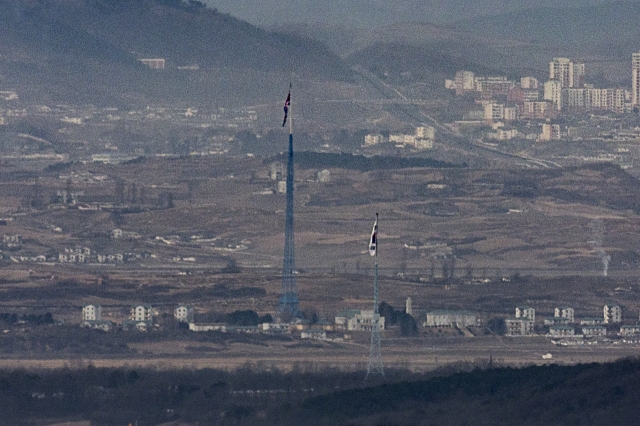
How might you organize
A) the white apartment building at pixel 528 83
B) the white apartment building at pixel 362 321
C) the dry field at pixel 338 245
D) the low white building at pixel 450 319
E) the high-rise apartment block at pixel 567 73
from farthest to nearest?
the high-rise apartment block at pixel 567 73 → the white apartment building at pixel 528 83 → the dry field at pixel 338 245 → the low white building at pixel 450 319 → the white apartment building at pixel 362 321

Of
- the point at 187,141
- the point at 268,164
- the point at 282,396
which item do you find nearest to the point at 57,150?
the point at 187,141

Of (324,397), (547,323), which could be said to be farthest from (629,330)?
(324,397)

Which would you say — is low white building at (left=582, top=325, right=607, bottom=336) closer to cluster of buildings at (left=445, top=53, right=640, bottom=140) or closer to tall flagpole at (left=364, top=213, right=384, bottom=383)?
tall flagpole at (left=364, top=213, right=384, bottom=383)

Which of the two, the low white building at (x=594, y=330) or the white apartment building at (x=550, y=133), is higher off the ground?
the white apartment building at (x=550, y=133)

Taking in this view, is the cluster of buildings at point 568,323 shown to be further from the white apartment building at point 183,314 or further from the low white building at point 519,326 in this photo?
the white apartment building at point 183,314

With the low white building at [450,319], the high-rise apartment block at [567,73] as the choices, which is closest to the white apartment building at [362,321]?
the low white building at [450,319]

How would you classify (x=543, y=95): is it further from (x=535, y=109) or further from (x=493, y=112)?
(x=493, y=112)

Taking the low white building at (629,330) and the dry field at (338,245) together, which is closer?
the low white building at (629,330)
